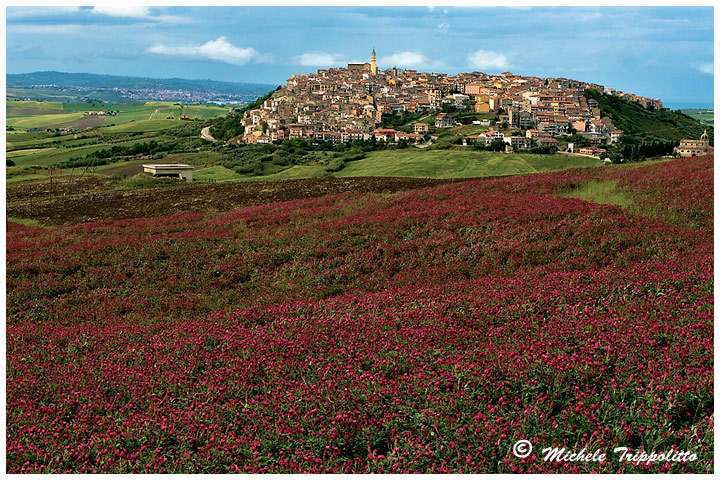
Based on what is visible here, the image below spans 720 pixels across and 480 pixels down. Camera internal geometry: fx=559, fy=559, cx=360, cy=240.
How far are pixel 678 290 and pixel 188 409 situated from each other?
25.5 feet

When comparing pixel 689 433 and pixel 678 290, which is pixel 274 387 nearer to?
pixel 689 433

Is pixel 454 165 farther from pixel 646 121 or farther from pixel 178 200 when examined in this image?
pixel 646 121

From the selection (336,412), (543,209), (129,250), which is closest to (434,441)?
Result: (336,412)

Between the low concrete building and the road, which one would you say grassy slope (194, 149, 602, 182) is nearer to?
the low concrete building

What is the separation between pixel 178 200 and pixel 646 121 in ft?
542

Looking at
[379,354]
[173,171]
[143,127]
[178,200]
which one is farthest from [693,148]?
[143,127]

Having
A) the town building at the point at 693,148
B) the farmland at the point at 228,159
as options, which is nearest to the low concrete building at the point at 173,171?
the farmland at the point at 228,159

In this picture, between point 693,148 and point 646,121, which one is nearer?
point 693,148

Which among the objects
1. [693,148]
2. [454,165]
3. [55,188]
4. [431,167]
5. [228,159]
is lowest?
[55,188]

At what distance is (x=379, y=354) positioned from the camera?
7.40m

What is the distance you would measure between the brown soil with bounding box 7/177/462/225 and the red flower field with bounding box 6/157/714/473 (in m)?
21.9

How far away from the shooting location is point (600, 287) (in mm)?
9477

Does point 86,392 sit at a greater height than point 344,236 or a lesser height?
lesser

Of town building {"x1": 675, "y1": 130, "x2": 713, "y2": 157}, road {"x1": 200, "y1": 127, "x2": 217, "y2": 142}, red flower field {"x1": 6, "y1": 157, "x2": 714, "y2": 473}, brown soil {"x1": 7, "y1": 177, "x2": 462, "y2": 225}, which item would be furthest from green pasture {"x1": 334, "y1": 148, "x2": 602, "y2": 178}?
road {"x1": 200, "y1": 127, "x2": 217, "y2": 142}
